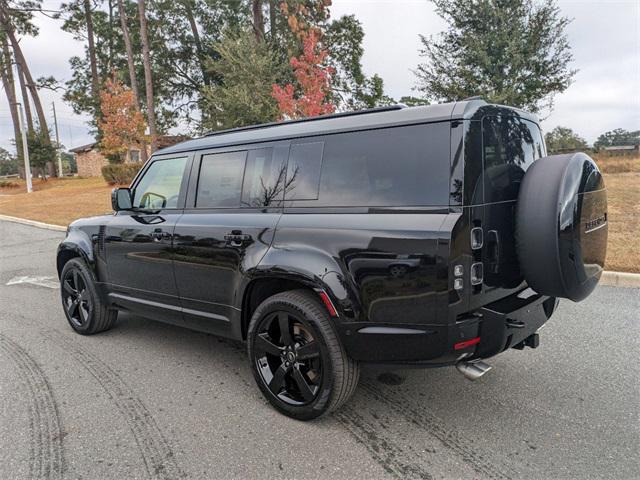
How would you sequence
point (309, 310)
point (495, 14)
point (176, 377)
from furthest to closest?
point (495, 14)
point (176, 377)
point (309, 310)

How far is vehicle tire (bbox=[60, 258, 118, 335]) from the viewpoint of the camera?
4.43 metres

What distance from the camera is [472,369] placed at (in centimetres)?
255

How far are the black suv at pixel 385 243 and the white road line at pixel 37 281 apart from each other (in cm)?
461

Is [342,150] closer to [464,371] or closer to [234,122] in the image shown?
[464,371]

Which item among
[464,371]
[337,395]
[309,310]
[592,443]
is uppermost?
[309,310]

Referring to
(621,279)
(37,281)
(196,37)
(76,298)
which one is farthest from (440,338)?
(196,37)

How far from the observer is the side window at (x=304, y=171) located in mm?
2916

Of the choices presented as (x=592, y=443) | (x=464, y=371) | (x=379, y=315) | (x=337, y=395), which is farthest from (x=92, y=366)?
(x=592, y=443)

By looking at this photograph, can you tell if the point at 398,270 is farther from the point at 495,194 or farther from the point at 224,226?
the point at 224,226

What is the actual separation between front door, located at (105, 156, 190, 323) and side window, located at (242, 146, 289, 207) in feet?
2.49

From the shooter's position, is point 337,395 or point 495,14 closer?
point 337,395

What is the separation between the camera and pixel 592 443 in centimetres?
255

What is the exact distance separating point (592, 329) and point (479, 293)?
2.60m

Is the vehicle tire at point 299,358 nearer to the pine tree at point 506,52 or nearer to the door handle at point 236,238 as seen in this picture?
the door handle at point 236,238
